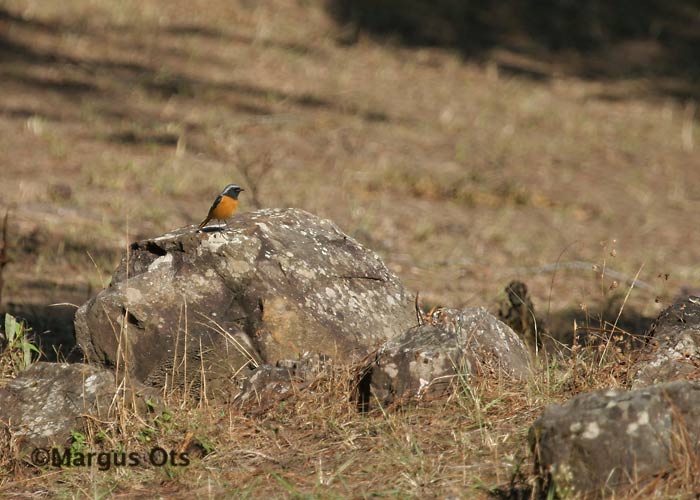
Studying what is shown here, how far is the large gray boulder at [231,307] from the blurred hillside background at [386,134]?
5.50 ft

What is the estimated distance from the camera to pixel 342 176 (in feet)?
33.8

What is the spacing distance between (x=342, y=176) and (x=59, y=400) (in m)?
6.59

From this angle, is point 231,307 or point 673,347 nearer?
point 673,347

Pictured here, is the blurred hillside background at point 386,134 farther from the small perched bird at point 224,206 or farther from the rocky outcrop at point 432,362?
the rocky outcrop at point 432,362

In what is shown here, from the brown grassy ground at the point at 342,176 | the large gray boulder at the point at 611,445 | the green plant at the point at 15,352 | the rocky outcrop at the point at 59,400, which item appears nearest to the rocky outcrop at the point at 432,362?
the brown grassy ground at the point at 342,176

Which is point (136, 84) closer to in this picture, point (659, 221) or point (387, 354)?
point (659, 221)

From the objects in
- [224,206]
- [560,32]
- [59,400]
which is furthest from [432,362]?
[560,32]

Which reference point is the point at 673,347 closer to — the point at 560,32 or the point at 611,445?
the point at 611,445

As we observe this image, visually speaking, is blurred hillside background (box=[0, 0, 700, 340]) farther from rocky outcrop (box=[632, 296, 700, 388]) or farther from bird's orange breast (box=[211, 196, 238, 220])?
rocky outcrop (box=[632, 296, 700, 388])

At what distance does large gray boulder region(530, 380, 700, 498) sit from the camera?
3.06 metres

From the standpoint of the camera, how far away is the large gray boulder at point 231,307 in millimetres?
4246

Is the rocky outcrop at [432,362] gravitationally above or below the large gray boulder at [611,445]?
below

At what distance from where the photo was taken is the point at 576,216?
10.1m

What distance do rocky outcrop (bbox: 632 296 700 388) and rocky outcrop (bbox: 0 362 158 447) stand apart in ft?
6.43
